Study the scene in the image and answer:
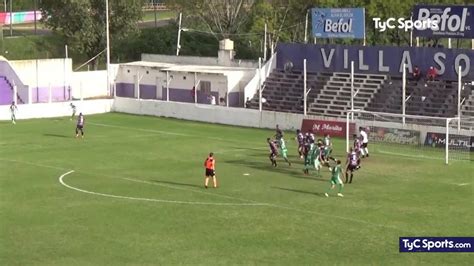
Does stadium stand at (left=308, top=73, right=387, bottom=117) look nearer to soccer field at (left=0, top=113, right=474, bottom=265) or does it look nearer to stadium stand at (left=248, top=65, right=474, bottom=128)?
stadium stand at (left=248, top=65, right=474, bottom=128)

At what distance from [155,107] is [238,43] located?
27.3 metres

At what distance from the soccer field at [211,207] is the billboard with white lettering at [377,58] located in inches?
438

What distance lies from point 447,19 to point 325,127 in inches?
388

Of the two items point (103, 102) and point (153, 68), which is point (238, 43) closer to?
point (153, 68)

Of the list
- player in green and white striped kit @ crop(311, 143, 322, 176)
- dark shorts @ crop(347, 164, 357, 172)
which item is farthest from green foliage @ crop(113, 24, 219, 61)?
dark shorts @ crop(347, 164, 357, 172)

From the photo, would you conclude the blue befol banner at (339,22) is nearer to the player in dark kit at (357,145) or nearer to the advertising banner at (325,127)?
the advertising banner at (325,127)

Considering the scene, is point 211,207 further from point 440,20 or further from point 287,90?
point 287,90

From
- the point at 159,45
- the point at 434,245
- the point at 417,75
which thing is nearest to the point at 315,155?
the point at 434,245

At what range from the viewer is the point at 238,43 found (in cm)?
9400

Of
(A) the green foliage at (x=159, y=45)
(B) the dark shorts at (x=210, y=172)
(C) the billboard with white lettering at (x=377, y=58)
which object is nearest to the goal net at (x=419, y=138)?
(C) the billboard with white lettering at (x=377, y=58)

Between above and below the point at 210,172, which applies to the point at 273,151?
above

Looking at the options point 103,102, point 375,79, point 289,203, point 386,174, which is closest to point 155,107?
point 103,102

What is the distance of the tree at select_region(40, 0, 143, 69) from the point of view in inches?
3292

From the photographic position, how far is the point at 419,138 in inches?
1978
